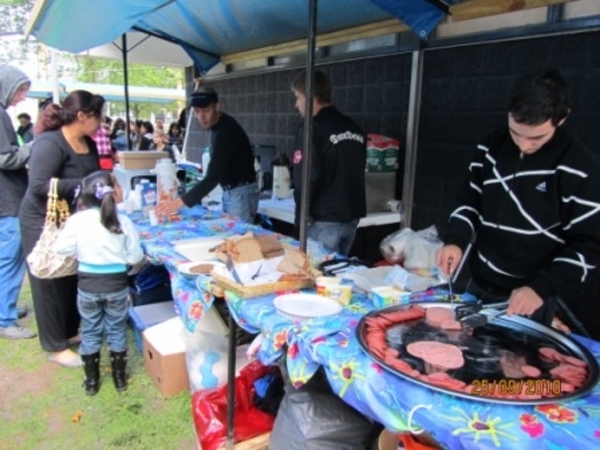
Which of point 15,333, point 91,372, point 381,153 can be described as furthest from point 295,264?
point 15,333

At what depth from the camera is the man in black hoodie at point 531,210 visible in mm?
1378

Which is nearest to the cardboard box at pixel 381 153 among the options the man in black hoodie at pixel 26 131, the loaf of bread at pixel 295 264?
the loaf of bread at pixel 295 264

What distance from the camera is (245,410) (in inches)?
81.2

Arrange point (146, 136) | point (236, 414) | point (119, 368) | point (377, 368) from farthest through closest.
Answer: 1. point (146, 136)
2. point (119, 368)
3. point (236, 414)
4. point (377, 368)

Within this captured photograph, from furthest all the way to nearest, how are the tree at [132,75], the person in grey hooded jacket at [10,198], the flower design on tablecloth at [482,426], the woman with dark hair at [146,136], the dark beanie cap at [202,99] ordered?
the tree at [132,75] → the woman with dark hair at [146,136] → the dark beanie cap at [202,99] → the person in grey hooded jacket at [10,198] → the flower design on tablecloth at [482,426]

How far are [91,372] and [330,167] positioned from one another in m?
1.81

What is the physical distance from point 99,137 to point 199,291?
352cm

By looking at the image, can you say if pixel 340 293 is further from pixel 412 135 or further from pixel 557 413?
pixel 412 135

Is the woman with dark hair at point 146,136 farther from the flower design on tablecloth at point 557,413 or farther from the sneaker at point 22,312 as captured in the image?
the flower design on tablecloth at point 557,413

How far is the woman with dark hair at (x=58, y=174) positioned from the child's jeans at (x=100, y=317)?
0.48 metres

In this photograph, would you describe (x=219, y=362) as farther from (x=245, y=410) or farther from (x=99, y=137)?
(x=99, y=137)

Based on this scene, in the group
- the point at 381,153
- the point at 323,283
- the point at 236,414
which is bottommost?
the point at 236,414
